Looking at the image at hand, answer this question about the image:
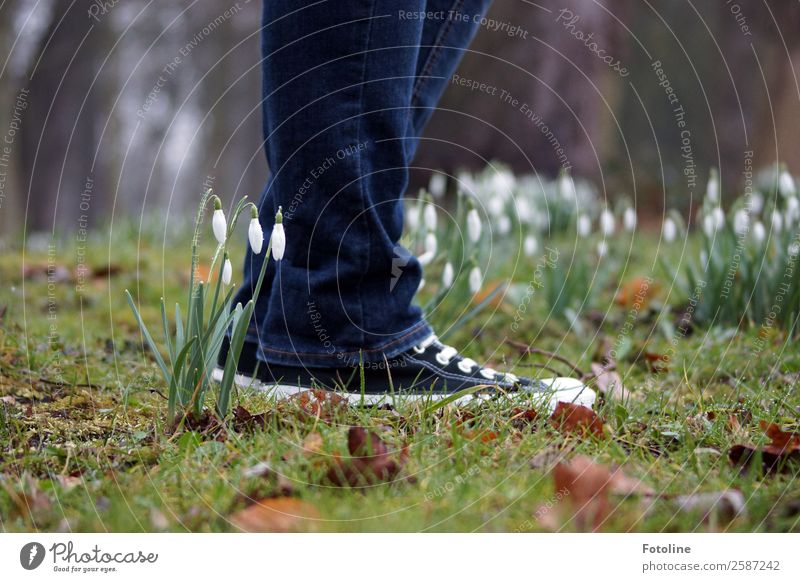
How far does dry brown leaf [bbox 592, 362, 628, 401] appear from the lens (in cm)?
175

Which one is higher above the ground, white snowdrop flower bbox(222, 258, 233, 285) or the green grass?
white snowdrop flower bbox(222, 258, 233, 285)

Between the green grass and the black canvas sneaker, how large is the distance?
6 centimetres

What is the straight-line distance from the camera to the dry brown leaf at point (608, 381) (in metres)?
1.75

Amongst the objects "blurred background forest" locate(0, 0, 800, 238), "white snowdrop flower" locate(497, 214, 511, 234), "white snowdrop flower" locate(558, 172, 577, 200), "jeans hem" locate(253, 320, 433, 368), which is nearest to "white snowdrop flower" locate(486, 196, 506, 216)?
"white snowdrop flower" locate(497, 214, 511, 234)

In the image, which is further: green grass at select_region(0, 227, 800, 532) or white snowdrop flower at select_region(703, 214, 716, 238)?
white snowdrop flower at select_region(703, 214, 716, 238)

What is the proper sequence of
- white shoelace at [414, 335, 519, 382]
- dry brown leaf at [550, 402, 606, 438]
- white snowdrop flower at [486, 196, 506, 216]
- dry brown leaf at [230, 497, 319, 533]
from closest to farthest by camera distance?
dry brown leaf at [230, 497, 319, 533]
dry brown leaf at [550, 402, 606, 438]
white shoelace at [414, 335, 519, 382]
white snowdrop flower at [486, 196, 506, 216]

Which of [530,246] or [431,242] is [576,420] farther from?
[530,246]

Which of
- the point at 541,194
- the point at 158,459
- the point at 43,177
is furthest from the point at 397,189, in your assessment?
the point at 43,177

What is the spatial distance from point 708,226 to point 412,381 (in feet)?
4.51

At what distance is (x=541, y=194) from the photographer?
3898 millimetres

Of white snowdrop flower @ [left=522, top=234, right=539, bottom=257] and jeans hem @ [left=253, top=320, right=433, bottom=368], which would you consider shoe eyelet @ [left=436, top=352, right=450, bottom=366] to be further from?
white snowdrop flower @ [left=522, top=234, right=539, bottom=257]

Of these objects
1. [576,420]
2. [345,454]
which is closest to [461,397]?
[576,420]

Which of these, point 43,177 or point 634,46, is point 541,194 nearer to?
point 43,177

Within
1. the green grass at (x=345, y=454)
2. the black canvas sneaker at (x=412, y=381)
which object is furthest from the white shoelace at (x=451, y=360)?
the green grass at (x=345, y=454)
